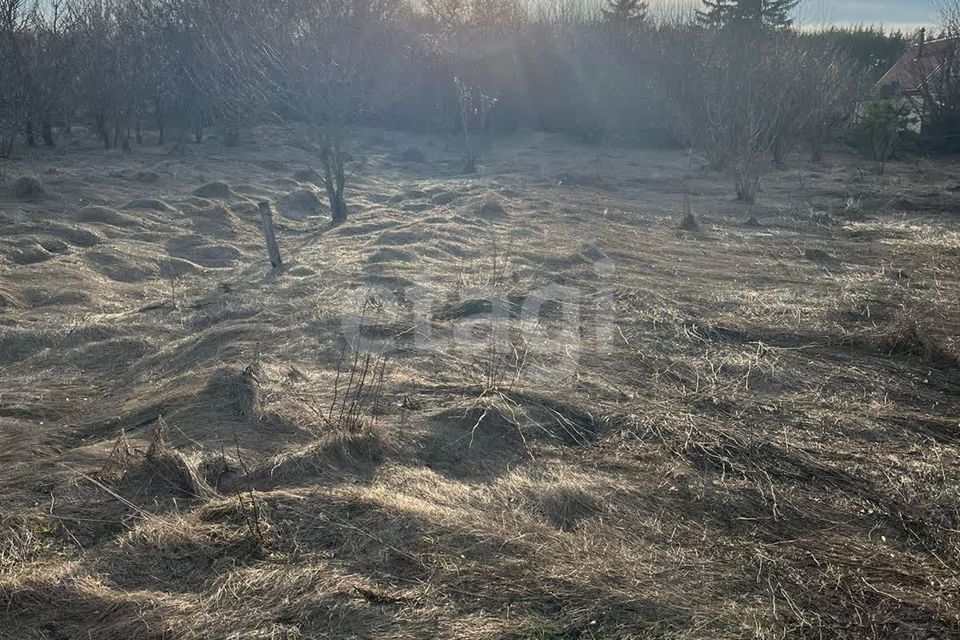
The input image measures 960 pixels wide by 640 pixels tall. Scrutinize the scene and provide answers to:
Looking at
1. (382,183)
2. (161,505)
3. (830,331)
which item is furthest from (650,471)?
(382,183)

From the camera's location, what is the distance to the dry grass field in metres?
2.65

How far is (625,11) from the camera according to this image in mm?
30234

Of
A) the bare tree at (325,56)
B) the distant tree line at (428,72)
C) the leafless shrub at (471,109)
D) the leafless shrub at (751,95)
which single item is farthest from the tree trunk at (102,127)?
the leafless shrub at (751,95)

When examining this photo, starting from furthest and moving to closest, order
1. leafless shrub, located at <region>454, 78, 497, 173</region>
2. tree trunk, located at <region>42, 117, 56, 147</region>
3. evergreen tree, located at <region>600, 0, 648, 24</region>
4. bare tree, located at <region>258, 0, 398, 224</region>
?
evergreen tree, located at <region>600, 0, 648, 24</region> < leafless shrub, located at <region>454, 78, 497, 173</region> < tree trunk, located at <region>42, 117, 56, 147</region> < bare tree, located at <region>258, 0, 398, 224</region>

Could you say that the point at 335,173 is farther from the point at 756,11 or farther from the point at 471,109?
the point at 756,11

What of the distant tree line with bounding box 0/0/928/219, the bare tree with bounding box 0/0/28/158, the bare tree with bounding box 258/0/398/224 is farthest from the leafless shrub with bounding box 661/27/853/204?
the bare tree with bounding box 0/0/28/158

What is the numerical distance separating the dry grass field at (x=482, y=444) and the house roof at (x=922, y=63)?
13759 mm

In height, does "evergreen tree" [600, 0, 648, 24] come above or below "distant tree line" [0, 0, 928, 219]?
above

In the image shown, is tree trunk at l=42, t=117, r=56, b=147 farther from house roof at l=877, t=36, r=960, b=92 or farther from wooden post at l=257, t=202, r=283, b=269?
house roof at l=877, t=36, r=960, b=92

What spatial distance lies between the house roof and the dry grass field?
13.8 metres

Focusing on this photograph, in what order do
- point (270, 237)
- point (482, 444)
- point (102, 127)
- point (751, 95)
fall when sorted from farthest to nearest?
point (102, 127)
point (751, 95)
point (270, 237)
point (482, 444)

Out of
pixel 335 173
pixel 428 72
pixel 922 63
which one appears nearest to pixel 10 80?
pixel 335 173

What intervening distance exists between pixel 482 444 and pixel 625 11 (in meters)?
29.8

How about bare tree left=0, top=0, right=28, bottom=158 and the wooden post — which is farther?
bare tree left=0, top=0, right=28, bottom=158
